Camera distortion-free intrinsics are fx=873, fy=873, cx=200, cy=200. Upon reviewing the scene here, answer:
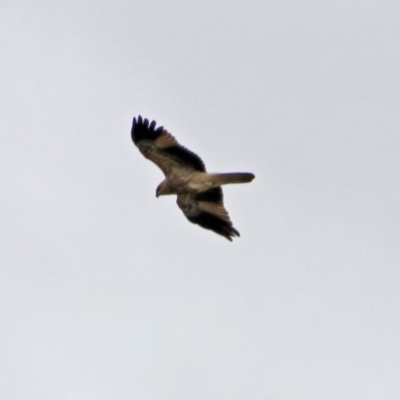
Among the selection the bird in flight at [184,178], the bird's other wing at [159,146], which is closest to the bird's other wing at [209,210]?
the bird in flight at [184,178]

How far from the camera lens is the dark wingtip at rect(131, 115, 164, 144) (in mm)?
14781

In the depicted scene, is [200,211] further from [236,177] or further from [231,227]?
[236,177]

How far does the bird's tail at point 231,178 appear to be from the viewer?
13211 millimetres

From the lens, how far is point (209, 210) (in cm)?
1461

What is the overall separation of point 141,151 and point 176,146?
70 centimetres

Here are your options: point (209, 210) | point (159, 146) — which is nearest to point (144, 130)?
point (159, 146)

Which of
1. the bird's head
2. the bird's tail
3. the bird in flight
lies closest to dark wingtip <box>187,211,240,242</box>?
the bird in flight

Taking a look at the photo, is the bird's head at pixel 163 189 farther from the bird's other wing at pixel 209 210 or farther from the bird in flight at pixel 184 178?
the bird's other wing at pixel 209 210

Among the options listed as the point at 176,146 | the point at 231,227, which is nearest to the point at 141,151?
the point at 176,146

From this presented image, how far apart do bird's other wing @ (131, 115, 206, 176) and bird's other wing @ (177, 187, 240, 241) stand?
58 cm

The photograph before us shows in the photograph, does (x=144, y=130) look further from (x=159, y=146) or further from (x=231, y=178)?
(x=231, y=178)

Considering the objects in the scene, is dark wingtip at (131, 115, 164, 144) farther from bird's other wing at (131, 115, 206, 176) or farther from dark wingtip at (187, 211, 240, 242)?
dark wingtip at (187, 211, 240, 242)

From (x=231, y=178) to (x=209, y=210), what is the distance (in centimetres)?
128

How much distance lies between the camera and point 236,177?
13.4 metres
